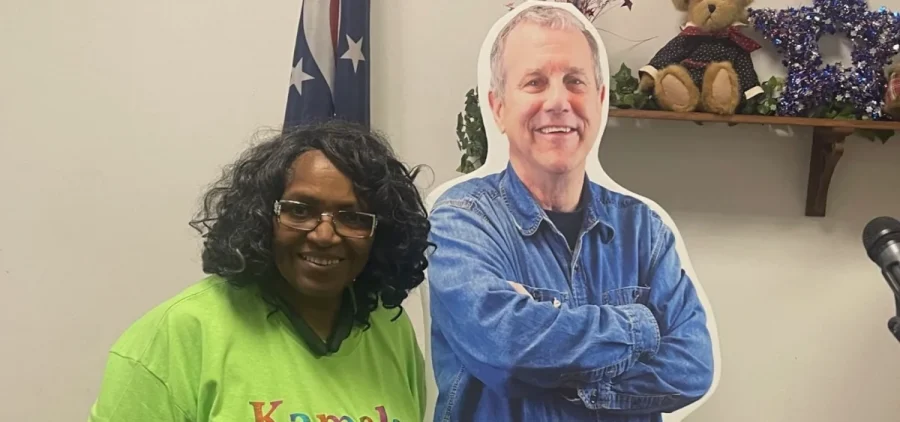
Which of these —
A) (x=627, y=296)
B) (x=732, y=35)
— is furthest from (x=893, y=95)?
(x=627, y=296)

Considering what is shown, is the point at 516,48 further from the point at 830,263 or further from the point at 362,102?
the point at 830,263

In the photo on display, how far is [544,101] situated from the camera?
46.3 inches

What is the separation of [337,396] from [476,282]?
36 cm

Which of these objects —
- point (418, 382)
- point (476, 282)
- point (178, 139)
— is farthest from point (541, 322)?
point (178, 139)

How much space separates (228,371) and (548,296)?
1.81 feet

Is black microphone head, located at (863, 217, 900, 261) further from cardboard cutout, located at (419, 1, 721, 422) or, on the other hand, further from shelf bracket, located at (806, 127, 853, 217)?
shelf bracket, located at (806, 127, 853, 217)

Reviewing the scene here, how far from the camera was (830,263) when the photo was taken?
1.51 m

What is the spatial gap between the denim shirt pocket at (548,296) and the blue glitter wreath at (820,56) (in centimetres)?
61

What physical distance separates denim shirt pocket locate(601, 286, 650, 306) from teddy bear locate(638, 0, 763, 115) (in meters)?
0.37

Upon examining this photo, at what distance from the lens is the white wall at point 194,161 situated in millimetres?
1342

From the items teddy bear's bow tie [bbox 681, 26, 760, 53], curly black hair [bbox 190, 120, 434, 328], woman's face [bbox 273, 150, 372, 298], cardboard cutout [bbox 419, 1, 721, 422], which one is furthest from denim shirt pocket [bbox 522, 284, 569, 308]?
teddy bear's bow tie [bbox 681, 26, 760, 53]

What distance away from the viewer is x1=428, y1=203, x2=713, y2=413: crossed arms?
1.10 metres

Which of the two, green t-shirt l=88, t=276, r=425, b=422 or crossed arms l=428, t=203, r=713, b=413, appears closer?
green t-shirt l=88, t=276, r=425, b=422

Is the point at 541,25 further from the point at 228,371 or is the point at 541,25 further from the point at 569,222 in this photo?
the point at 228,371
